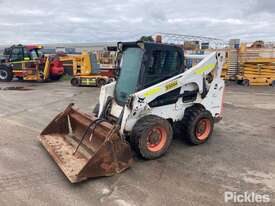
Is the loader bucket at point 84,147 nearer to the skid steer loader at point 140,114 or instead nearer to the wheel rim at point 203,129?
the skid steer loader at point 140,114

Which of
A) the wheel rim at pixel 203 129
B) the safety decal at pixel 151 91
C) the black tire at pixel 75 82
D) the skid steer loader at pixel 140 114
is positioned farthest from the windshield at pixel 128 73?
the black tire at pixel 75 82

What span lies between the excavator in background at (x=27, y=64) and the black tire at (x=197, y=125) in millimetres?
14525

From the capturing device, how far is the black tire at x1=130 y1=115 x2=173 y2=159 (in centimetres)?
437

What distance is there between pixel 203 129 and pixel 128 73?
78.8 inches

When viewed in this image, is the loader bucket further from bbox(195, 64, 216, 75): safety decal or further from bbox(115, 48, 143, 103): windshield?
bbox(195, 64, 216, 75): safety decal

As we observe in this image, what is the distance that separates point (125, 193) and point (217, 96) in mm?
3273

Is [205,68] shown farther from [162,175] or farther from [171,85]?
[162,175]

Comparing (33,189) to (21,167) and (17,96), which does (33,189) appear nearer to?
(21,167)

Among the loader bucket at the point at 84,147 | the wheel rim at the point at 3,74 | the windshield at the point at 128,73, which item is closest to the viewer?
the loader bucket at the point at 84,147

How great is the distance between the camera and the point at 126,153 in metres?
4.10

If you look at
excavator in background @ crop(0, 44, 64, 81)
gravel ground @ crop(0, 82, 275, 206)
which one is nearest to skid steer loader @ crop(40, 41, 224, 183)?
gravel ground @ crop(0, 82, 275, 206)

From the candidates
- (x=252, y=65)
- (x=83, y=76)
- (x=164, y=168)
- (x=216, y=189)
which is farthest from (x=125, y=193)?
(x=252, y=65)

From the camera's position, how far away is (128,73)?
16.9 feet

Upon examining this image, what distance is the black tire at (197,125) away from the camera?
17.0 feet
